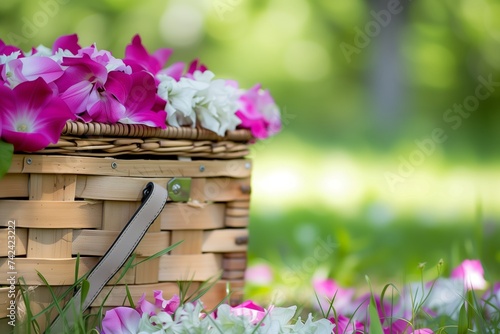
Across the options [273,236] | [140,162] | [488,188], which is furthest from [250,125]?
[488,188]

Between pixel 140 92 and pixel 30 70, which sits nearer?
pixel 30 70

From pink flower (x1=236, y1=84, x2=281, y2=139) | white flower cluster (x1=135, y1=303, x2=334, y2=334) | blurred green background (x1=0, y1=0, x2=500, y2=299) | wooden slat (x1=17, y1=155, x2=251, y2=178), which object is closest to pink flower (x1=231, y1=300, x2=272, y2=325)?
white flower cluster (x1=135, y1=303, x2=334, y2=334)

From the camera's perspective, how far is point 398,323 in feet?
3.77

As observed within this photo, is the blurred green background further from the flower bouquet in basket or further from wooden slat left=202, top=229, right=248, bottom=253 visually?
the flower bouquet in basket

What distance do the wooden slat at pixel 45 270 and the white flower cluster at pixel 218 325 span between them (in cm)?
14

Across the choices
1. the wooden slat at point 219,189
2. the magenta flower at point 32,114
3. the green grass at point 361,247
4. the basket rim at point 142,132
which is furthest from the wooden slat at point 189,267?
the green grass at point 361,247

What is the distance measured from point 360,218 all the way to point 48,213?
197 cm

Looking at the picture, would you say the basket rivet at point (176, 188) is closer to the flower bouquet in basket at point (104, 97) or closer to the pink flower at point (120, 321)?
the flower bouquet in basket at point (104, 97)

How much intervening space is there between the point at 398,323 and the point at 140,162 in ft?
1.59

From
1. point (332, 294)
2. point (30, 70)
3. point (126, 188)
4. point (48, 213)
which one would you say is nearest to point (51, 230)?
point (48, 213)

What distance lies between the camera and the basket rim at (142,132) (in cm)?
105

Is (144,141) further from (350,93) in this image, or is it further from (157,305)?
(350,93)

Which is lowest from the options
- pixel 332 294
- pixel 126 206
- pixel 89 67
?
pixel 332 294

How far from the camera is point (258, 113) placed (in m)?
1.37
